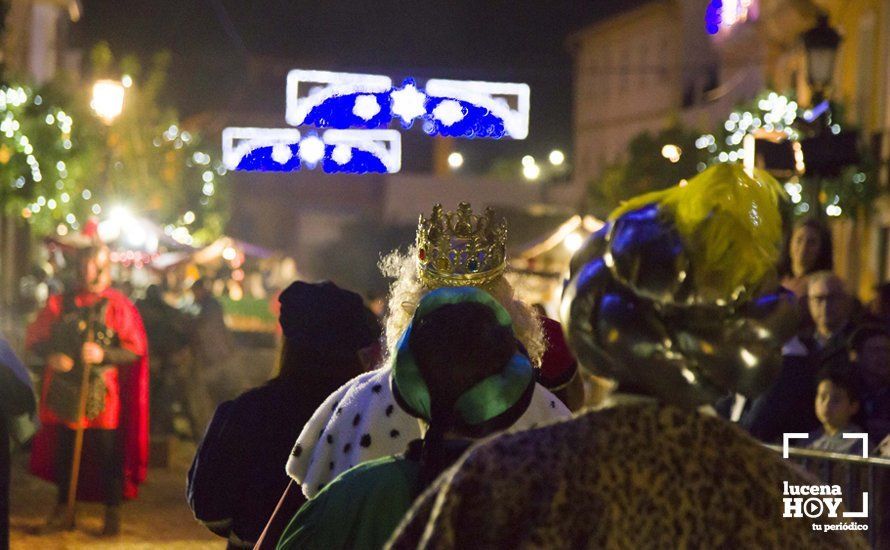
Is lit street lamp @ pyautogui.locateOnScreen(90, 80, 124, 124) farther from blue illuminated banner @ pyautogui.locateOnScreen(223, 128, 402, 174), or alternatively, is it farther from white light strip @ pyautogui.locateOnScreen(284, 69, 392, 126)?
blue illuminated banner @ pyautogui.locateOnScreen(223, 128, 402, 174)

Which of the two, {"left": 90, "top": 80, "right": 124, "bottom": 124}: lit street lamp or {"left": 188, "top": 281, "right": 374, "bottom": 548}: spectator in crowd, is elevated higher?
{"left": 90, "top": 80, "right": 124, "bottom": 124}: lit street lamp

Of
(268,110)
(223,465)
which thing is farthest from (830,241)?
(268,110)

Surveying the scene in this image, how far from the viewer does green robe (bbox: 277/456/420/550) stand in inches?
125

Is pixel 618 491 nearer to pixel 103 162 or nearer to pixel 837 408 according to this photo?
pixel 837 408

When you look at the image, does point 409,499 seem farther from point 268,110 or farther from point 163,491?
point 268,110

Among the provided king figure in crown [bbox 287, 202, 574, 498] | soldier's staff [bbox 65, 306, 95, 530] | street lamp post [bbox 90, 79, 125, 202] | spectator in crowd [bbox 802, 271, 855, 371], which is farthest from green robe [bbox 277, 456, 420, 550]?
street lamp post [bbox 90, 79, 125, 202]

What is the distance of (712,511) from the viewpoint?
2512 mm

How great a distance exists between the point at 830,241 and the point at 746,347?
6665mm

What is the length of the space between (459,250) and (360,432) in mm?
1346

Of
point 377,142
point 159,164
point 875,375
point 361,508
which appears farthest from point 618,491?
point 377,142

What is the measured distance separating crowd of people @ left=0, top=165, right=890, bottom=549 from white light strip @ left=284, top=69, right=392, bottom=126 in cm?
3843

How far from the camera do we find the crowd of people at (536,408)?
248 centimetres

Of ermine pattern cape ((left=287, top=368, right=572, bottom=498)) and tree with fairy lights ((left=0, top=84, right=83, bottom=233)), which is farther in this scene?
tree with fairy lights ((left=0, top=84, right=83, bottom=233))

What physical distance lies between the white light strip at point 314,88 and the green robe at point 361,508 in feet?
132
